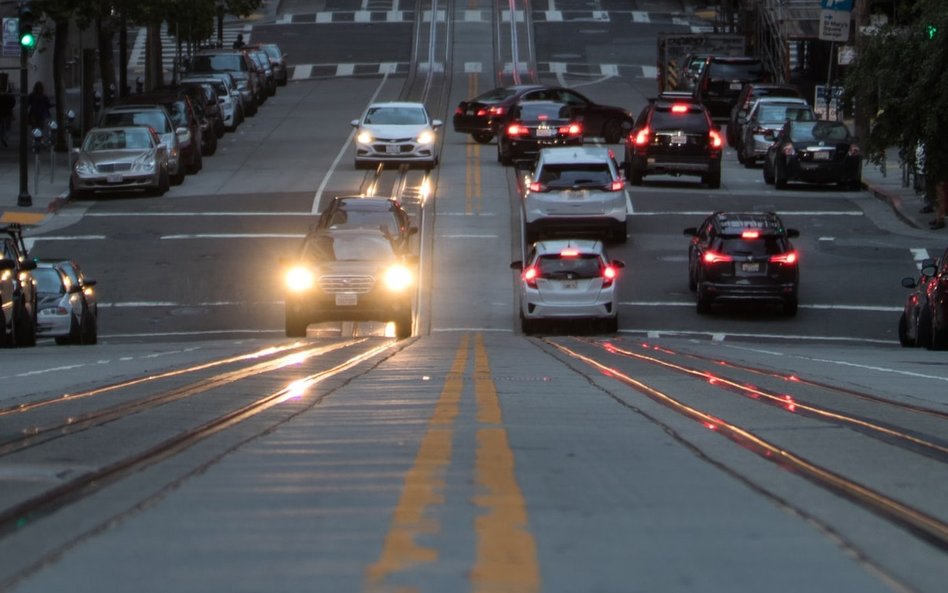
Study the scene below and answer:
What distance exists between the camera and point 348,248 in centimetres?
A: 2405

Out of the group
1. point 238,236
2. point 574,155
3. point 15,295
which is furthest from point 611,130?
point 15,295

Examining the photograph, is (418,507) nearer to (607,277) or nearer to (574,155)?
(607,277)

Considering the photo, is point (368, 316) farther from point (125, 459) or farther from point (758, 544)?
point (758, 544)

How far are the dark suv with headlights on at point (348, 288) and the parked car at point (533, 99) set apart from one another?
2347cm

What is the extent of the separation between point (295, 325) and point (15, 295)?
14.3ft

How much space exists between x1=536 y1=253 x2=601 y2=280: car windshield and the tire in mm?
4383

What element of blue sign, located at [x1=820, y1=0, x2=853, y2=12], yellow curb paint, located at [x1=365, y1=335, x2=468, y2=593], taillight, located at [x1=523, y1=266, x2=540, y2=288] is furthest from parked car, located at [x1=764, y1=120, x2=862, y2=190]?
yellow curb paint, located at [x1=365, y1=335, x2=468, y2=593]

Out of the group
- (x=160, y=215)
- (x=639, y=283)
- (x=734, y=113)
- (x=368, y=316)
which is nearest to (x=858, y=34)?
(x=734, y=113)

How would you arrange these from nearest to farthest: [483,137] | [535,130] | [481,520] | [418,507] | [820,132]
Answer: [481,520], [418,507], [820,132], [535,130], [483,137]

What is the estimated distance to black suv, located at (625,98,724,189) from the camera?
1507 inches

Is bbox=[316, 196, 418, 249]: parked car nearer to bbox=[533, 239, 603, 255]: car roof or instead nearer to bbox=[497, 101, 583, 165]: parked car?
bbox=[533, 239, 603, 255]: car roof

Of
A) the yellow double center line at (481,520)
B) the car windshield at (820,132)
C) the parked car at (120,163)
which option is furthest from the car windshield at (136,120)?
the yellow double center line at (481,520)

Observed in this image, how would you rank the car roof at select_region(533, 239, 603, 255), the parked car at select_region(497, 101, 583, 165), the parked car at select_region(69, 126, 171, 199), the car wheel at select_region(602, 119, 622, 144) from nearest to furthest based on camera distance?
the car roof at select_region(533, 239, 603, 255) → the parked car at select_region(69, 126, 171, 199) → the parked car at select_region(497, 101, 583, 165) → the car wheel at select_region(602, 119, 622, 144)

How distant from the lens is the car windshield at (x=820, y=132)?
38.6 meters
